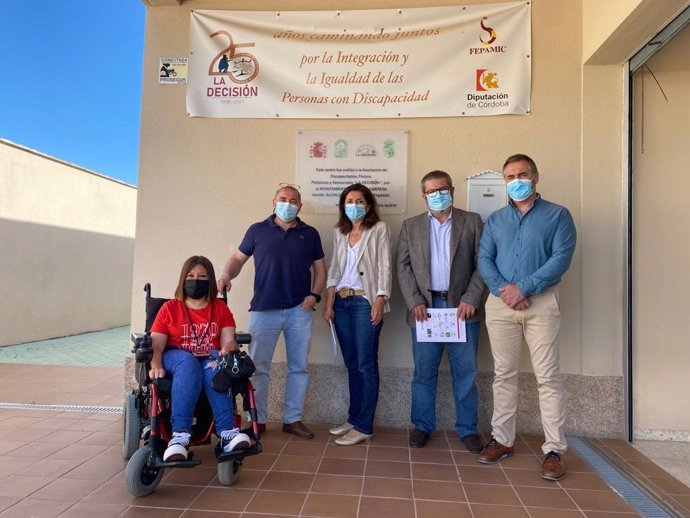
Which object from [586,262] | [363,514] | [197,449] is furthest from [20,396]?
[586,262]

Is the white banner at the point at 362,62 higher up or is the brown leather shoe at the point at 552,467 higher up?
the white banner at the point at 362,62

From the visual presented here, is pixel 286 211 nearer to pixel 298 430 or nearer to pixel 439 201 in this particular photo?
pixel 439 201

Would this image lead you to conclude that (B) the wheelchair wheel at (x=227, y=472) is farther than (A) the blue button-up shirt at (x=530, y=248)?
No

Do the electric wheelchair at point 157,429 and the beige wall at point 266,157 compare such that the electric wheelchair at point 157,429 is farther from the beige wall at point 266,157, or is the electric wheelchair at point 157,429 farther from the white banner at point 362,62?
the white banner at point 362,62

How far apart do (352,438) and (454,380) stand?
0.78 meters

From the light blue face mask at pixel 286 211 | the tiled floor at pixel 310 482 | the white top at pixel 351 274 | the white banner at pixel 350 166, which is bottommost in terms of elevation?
the tiled floor at pixel 310 482

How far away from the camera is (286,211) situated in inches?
124

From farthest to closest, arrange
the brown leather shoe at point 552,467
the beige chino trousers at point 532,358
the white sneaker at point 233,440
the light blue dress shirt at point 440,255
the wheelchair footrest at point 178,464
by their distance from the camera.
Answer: the light blue dress shirt at point 440,255 < the beige chino trousers at point 532,358 < the brown leather shoe at point 552,467 < the white sneaker at point 233,440 < the wheelchair footrest at point 178,464

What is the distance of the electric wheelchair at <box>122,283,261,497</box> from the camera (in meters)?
2.25

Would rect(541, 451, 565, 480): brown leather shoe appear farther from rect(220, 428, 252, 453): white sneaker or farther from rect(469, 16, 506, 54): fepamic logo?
rect(469, 16, 506, 54): fepamic logo

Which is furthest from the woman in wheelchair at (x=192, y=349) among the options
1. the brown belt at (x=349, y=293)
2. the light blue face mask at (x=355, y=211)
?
the light blue face mask at (x=355, y=211)

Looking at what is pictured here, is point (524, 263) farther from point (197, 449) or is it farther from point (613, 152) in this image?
Result: point (197, 449)

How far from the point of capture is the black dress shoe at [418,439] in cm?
303

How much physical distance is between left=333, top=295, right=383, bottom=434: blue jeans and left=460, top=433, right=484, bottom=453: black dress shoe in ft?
2.05
